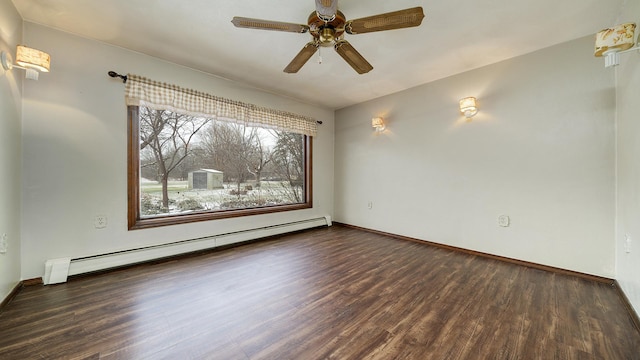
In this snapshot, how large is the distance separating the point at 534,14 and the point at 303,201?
4083mm

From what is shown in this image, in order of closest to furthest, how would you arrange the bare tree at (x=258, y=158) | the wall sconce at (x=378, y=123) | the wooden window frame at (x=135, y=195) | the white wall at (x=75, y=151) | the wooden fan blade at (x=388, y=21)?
the wooden fan blade at (x=388, y=21), the white wall at (x=75, y=151), the wooden window frame at (x=135, y=195), the bare tree at (x=258, y=158), the wall sconce at (x=378, y=123)

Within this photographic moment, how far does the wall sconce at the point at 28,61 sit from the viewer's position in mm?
1875

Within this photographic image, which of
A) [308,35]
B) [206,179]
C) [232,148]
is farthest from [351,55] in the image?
[206,179]

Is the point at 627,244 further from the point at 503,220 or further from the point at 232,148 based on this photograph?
the point at 232,148

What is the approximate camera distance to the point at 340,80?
3.53 metres

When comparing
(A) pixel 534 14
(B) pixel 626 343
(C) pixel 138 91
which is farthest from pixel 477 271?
(C) pixel 138 91

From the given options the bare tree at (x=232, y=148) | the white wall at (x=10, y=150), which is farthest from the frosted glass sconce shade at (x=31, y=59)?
the bare tree at (x=232, y=148)

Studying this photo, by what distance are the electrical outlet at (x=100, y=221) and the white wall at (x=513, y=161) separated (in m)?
4.02

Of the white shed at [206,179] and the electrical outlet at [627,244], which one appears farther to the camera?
the white shed at [206,179]

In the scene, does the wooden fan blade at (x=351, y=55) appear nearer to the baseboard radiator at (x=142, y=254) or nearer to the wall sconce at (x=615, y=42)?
the wall sconce at (x=615, y=42)

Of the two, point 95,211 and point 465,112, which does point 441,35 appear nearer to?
point 465,112

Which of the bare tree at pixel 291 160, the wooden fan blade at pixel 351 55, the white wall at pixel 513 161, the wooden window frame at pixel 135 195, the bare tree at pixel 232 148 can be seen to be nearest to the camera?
the wooden fan blade at pixel 351 55

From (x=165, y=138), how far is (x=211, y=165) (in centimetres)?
70

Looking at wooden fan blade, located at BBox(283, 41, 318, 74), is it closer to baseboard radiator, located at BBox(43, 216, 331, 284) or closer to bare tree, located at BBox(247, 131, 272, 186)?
bare tree, located at BBox(247, 131, 272, 186)
